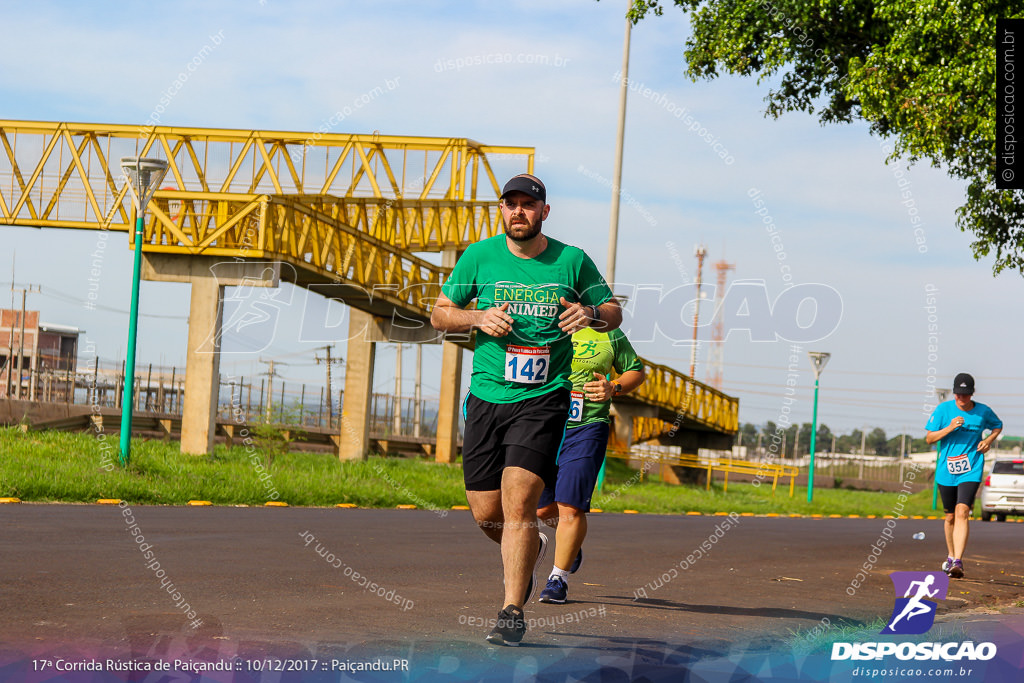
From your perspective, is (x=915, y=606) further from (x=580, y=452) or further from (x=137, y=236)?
(x=137, y=236)

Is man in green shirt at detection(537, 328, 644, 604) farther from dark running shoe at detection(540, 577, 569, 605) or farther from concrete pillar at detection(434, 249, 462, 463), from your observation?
concrete pillar at detection(434, 249, 462, 463)

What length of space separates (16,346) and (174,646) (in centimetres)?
6227

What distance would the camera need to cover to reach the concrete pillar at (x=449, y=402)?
3475cm

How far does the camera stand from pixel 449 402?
3500cm

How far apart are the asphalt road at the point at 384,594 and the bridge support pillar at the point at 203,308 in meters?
10.3

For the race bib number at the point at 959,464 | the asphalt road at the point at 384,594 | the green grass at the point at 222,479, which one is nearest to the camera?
the asphalt road at the point at 384,594

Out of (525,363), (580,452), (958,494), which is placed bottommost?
(958,494)

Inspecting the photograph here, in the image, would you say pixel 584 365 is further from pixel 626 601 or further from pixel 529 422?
pixel 529 422

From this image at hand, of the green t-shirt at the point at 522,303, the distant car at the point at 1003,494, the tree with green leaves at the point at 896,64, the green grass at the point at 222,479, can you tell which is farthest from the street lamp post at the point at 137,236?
the distant car at the point at 1003,494

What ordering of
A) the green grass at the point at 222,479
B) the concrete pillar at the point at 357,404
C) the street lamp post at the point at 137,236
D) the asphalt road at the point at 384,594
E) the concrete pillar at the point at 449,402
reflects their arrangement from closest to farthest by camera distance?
1. the asphalt road at the point at 384,594
2. the green grass at the point at 222,479
3. the street lamp post at the point at 137,236
4. the concrete pillar at the point at 357,404
5. the concrete pillar at the point at 449,402

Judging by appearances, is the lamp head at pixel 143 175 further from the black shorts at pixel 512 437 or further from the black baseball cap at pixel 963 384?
the black shorts at pixel 512 437

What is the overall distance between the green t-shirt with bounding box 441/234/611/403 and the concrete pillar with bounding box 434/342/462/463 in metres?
28.3

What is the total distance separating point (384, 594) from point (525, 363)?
8.50 ft

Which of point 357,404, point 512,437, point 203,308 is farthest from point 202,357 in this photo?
point 512,437
